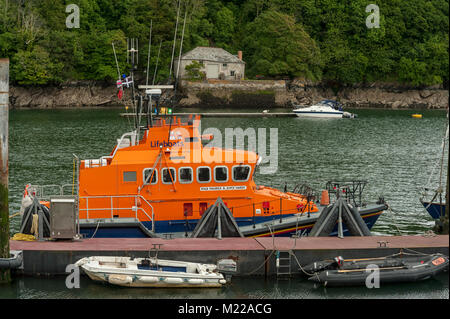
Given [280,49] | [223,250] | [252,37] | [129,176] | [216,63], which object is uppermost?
[252,37]

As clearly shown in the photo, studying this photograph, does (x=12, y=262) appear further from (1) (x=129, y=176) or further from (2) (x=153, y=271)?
(1) (x=129, y=176)

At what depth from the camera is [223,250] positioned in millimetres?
14758

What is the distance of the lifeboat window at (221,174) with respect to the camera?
1656 centimetres

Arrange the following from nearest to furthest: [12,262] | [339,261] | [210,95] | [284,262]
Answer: [12,262] → [339,261] → [284,262] → [210,95]

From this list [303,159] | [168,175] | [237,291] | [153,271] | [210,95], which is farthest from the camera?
[210,95]

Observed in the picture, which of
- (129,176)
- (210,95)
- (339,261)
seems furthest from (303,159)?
(210,95)

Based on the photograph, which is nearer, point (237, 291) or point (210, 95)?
point (237, 291)

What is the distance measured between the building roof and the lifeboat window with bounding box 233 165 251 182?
66.1 metres

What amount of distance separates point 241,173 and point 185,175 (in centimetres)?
154

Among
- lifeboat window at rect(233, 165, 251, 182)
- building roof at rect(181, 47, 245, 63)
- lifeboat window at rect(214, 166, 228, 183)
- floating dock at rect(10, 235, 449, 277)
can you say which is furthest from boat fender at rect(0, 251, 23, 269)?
building roof at rect(181, 47, 245, 63)

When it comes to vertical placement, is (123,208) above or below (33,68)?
below

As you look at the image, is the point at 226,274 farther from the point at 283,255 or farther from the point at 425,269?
the point at 425,269

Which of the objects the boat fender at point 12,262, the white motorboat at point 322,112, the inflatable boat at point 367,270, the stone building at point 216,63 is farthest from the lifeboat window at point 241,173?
the stone building at point 216,63

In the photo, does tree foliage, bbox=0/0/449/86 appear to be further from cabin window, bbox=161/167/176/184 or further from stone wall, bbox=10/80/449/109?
cabin window, bbox=161/167/176/184
